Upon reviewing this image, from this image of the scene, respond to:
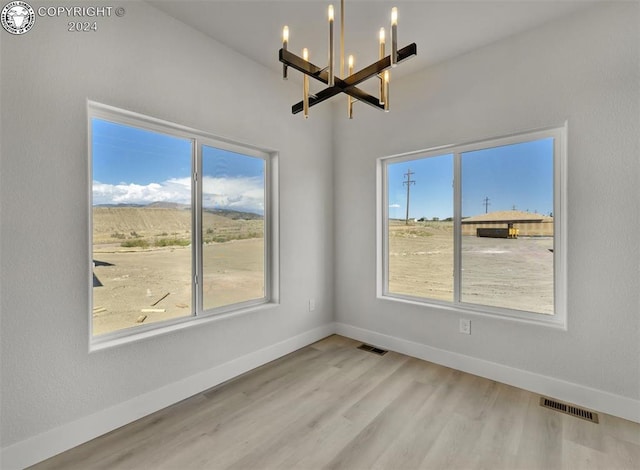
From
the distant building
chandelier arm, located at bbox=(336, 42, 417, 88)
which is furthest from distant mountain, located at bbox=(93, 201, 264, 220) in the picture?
the distant building

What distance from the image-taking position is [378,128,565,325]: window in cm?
247

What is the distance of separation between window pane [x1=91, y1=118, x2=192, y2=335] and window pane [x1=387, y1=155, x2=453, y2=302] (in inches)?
83.8

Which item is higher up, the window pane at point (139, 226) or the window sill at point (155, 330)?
the window pane at point (139, 226)

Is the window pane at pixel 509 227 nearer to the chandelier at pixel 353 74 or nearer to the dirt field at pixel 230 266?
the dirt field at pixel 230 266

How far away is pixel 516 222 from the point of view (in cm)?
262

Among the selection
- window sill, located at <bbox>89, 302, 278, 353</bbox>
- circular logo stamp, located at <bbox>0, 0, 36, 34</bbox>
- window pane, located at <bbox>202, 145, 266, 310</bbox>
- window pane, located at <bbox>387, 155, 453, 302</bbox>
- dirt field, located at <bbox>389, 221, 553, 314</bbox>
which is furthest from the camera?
window pane, located at <bbox>387, 155, 453, 302</bbox>

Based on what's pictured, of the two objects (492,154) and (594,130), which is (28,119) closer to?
(492,154)

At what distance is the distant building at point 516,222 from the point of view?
248 cm

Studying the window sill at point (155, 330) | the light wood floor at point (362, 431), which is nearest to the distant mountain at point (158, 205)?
the window sill at point (155, 330)

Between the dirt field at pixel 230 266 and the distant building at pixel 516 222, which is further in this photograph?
the distant building at pixel 516 222

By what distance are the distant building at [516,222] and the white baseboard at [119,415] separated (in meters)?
2.25

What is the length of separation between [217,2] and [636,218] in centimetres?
326

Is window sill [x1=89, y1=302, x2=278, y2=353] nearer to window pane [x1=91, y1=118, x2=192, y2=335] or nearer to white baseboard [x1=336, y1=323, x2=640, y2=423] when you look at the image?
window pane [x1=91, y1=118, x2=192, y2=335]

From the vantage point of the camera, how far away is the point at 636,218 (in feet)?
6.67
